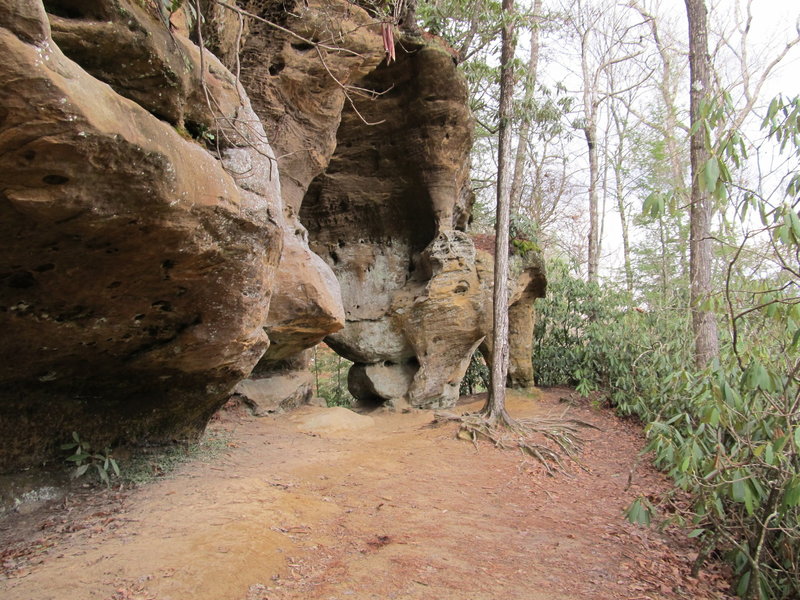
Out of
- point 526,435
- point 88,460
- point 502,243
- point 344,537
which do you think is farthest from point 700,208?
point 88,460

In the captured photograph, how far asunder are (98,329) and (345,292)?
7.19m

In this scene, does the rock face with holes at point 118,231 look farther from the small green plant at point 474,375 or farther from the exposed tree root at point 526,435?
the small green plant at point 474,375

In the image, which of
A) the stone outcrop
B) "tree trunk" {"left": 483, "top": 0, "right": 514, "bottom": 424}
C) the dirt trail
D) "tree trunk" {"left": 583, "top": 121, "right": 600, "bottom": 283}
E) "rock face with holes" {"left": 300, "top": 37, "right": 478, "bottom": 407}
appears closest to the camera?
the dirt trail

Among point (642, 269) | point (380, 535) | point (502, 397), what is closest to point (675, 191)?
point (380, 535)

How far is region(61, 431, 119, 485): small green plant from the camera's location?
14.9 ft

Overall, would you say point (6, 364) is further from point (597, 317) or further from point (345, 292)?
point (597, 317)

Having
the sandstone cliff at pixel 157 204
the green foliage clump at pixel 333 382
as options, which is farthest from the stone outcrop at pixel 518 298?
the green foliage clump at pixel 333 382

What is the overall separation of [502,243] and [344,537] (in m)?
5.95

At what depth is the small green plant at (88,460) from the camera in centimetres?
454

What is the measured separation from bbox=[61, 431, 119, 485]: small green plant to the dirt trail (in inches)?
9.4

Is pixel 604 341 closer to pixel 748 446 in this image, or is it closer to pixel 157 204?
pixel 748 446

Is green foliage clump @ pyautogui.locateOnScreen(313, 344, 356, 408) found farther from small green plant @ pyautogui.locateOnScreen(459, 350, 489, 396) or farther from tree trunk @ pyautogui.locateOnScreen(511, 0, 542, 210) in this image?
tree trunk @ pyautogui.locateOnScreen(511, 0, 542, 210)

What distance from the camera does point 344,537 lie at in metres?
4.34

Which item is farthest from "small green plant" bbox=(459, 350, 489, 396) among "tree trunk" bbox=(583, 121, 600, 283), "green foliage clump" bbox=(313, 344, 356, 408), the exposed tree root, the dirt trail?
"tree trunk" bbox=(583, 121, 600, 283)
